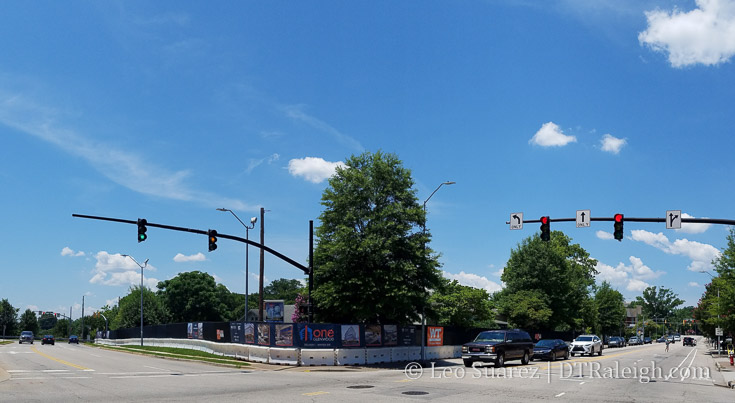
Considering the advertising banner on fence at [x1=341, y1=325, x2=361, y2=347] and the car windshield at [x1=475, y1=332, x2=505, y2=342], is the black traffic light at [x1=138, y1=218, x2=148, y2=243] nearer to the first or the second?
the advertising banner on fence at [x1=341, y1=325, x2=361, y2=347]

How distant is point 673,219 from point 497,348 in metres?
10.2

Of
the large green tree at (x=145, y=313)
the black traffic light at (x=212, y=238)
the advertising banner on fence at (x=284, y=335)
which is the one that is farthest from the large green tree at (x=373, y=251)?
the large green tree at (x=145, y=313)

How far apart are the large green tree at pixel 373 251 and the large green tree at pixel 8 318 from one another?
424 ft

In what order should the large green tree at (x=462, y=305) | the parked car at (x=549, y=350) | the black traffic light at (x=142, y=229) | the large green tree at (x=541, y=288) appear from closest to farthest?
the black traffic light at (x=142, y=229) < the parked car at (x=549, y=350) < the large green tree at (x=462, y=305) < the large green tree at (x=541, y=288)

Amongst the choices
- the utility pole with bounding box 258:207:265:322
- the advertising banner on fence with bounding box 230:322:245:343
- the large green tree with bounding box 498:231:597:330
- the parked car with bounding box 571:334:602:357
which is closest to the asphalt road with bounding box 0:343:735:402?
the advertising banner on fence with bounding box 230:322:245:343

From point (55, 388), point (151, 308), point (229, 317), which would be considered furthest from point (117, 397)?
point (229, 317)

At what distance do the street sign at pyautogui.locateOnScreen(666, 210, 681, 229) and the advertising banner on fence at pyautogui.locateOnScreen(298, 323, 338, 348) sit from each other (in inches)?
605

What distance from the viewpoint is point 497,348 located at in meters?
27.9

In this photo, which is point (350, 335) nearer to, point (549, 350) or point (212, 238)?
point (212, 238)

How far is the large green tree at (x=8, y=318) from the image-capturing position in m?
132

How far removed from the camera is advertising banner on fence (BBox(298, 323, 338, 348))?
27469 millimetres

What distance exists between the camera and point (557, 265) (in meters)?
64.6

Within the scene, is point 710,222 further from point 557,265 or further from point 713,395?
point 557,265

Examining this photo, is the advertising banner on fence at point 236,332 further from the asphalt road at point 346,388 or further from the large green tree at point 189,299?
the large green tree at point 189,299
